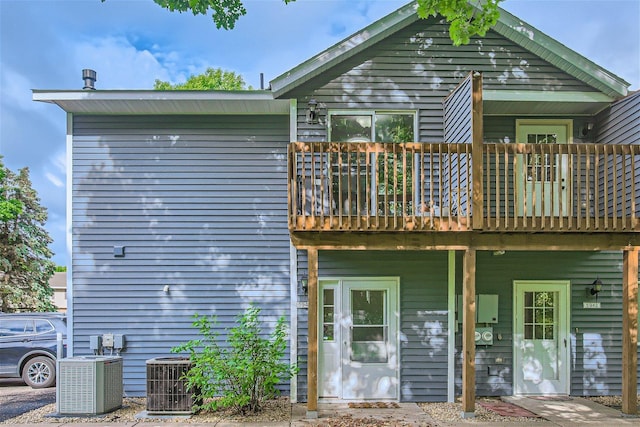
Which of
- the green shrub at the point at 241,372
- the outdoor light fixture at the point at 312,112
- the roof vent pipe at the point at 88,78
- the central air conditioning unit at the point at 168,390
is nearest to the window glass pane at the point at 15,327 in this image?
the central air conditioning unit at the point at 168,390

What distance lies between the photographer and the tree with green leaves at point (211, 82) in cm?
1971

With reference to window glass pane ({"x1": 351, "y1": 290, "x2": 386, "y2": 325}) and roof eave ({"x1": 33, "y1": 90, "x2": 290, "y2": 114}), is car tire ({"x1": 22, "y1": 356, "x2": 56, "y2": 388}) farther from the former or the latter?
window glass pane ({"x1": 351, "y1": 290, "x2": 386, "y2": 325})

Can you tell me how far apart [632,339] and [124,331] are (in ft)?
25.2

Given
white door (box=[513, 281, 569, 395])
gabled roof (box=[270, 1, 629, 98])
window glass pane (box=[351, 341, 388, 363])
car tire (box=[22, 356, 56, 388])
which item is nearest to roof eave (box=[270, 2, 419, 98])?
gabled roof (box=[270, 1, 629, 98])

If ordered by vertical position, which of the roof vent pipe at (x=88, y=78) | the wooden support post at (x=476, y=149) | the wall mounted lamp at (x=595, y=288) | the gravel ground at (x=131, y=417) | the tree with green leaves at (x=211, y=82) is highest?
the tree with green leaves at (x=211, y=82)

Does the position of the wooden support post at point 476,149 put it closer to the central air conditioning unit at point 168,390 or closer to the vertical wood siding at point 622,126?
the vertical wood siding at point 622,126

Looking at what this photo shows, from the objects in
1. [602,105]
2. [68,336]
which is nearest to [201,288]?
[68,336]

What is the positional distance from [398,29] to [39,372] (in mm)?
8588

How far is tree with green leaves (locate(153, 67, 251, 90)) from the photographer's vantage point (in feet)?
64.7

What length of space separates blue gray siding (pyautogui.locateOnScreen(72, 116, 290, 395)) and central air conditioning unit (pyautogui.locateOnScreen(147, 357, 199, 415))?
4.09 feet

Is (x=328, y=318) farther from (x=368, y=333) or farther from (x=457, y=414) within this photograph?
(x=457, y=414)

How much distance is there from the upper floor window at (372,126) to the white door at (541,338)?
3.18 m

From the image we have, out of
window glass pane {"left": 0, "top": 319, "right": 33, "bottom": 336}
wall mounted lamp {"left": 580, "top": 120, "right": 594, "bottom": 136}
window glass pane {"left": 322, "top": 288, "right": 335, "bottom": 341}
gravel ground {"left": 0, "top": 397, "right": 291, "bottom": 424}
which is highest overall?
wall mounted lamp {"left": 580, "top": 120, "right": 594, "bottom": 136}

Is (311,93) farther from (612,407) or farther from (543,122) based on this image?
(612,407)
